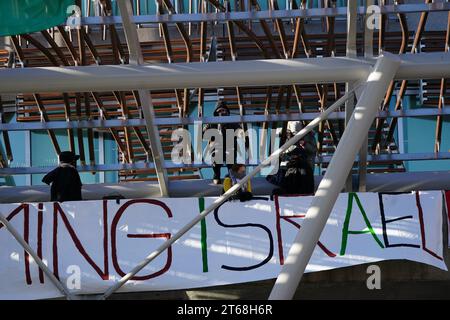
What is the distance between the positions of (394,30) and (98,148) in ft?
15.9

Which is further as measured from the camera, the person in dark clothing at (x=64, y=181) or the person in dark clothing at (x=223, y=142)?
the person in dark clothing at (x=223, y=142)

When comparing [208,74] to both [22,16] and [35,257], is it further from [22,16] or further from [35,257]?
[35,257]

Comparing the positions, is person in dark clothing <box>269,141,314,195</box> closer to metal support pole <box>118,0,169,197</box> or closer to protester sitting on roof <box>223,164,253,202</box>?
protester sitting on roof <box>223,164,253,202</box>

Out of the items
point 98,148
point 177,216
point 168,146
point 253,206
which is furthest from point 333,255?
point 98,148

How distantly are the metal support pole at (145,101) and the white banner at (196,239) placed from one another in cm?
92

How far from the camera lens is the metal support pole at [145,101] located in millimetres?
9500

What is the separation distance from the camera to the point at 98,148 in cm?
1628

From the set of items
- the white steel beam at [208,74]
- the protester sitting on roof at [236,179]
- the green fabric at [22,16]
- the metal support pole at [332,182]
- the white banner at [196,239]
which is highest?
the green fabric at [22,16]

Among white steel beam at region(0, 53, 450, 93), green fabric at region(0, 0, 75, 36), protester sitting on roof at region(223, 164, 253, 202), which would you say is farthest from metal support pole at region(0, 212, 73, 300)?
protester sitting on roof at region(223, 164, 253, 202)

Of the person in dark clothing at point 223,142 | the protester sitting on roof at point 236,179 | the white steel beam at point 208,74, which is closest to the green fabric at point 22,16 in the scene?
the white steel beam at point 208,74

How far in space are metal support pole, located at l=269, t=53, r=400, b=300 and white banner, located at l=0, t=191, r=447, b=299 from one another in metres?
→ 2.18

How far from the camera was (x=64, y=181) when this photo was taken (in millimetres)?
11367

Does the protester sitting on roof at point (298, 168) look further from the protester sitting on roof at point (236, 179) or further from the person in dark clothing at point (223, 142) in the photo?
the person in dark clothing at point (223, 142)
